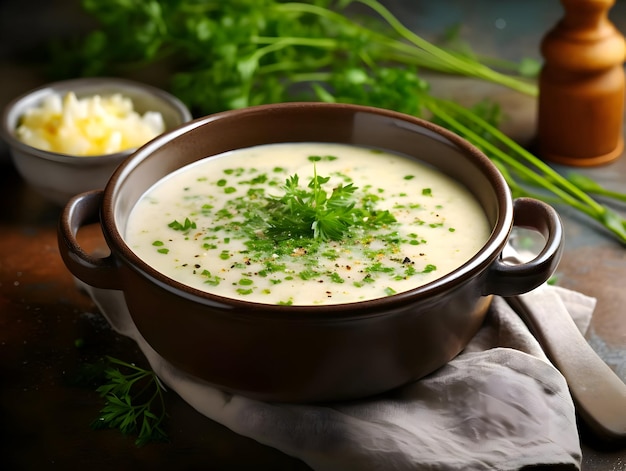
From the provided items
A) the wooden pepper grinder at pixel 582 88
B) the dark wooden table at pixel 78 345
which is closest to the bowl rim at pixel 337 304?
the dark wooden table at pixel 78 345

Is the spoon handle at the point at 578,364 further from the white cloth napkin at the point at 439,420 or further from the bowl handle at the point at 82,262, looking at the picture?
the bowl handle at the point at 82,262

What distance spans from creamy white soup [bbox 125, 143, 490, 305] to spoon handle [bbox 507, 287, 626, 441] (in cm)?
17

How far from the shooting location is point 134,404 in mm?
1639

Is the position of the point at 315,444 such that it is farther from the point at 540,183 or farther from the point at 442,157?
the point at 540,183

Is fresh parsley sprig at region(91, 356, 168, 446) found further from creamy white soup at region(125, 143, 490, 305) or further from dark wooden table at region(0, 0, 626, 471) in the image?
creamy white soup at region(125, 143, 490, 305)

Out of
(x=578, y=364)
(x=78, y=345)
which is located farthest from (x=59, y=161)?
(x=578, y=364)

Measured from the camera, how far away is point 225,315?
56.2 inches

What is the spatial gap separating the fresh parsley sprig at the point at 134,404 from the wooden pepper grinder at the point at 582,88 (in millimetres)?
1319

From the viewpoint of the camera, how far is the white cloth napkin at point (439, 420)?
1.43m

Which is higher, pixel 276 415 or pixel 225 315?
pixel 225 315

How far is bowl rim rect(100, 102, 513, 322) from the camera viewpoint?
4.59 feet

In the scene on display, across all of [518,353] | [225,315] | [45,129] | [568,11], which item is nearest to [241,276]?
[225,315]

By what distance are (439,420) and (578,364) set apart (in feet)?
0.97

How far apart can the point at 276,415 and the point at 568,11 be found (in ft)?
4.63
